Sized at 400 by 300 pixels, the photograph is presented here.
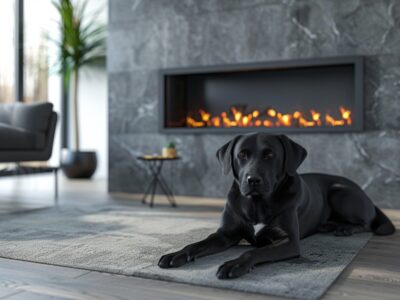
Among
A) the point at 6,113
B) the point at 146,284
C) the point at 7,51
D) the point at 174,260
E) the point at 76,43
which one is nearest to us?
the point at 146,284

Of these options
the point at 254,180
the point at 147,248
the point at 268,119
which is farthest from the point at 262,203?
the point at 268,119

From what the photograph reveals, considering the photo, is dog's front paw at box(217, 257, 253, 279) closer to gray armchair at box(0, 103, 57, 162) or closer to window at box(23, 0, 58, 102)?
gray armchair at box(0, 103, 57, 162)

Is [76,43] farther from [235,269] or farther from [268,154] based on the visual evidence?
[235,269]

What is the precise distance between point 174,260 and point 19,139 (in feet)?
6.87

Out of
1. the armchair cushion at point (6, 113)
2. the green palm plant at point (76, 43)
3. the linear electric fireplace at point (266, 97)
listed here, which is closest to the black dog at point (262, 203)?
the linear electric fireplace at point (266, 97)

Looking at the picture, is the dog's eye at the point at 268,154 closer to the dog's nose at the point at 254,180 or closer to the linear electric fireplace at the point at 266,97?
the dog's nose at the point at 254,180

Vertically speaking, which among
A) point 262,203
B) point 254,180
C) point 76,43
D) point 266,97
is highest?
point 76,43

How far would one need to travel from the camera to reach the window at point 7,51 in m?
5.55

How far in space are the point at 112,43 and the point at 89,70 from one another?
1606 millimetres

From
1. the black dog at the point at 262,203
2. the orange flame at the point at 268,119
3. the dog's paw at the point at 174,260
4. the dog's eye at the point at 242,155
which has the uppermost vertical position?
the orange flame at the point at 268,119

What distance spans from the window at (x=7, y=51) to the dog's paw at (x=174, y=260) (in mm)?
4541

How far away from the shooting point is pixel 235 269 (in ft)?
5.15

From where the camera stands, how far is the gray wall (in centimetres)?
332

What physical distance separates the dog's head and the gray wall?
1637 millimetres
